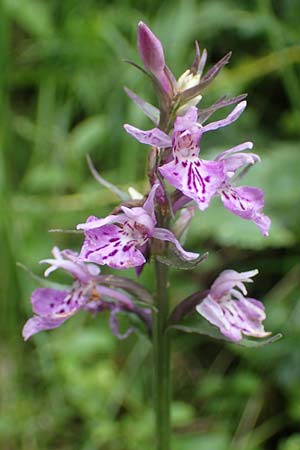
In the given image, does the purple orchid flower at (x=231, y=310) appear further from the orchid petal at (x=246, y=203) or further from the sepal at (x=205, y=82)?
the sepal at (x=205, y=82)

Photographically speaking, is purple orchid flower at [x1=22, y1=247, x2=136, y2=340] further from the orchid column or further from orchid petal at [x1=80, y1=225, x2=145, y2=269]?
orchid petal at [x1=80, y1=225, x2=145, y2=269]

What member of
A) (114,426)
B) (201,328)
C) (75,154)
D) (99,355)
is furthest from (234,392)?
(75,154)

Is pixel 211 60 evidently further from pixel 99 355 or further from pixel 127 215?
pixel 127 215

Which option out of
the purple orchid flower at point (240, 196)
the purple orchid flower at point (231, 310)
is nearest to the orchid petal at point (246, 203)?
the purple orchid flower at point (240, 196)

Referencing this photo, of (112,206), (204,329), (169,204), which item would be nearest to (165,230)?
(169,204)

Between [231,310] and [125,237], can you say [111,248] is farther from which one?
[231,310]

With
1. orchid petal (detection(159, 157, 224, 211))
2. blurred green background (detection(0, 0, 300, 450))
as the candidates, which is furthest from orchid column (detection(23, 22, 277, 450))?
blurred green background (detection(0, 0, 300, 450))

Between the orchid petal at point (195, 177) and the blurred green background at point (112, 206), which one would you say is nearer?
the orchid petal at point (195, 177)
